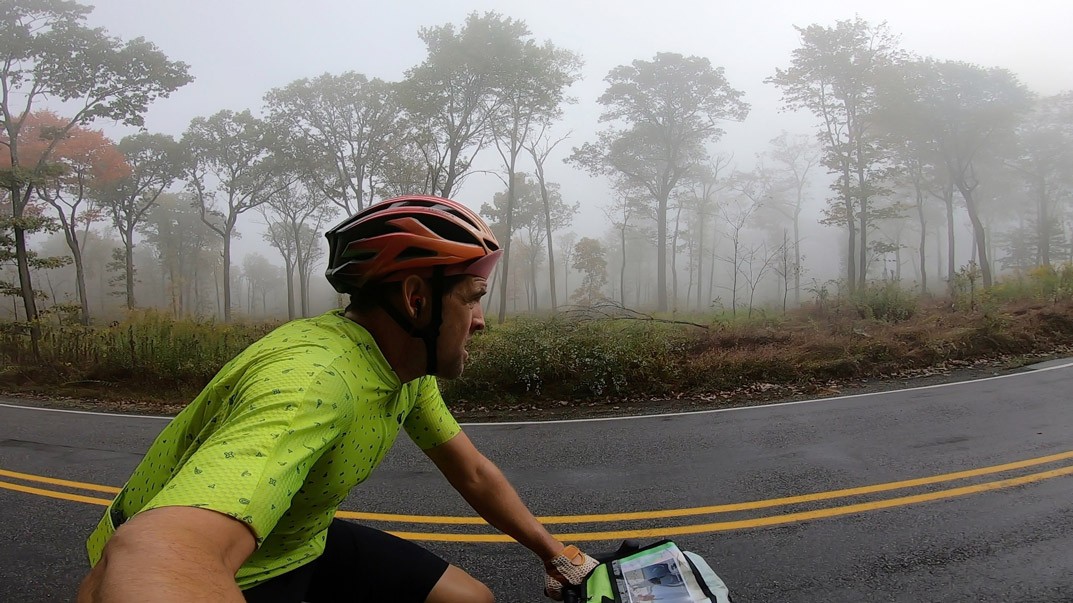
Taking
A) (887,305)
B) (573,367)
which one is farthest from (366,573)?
(887,305)

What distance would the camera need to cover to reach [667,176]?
28562mm

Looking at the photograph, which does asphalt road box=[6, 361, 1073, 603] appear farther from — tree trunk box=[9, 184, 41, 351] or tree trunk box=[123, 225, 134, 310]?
tree trunk box=[123, 225, 134, 310]

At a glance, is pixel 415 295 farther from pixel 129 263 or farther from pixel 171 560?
pixel 129 263

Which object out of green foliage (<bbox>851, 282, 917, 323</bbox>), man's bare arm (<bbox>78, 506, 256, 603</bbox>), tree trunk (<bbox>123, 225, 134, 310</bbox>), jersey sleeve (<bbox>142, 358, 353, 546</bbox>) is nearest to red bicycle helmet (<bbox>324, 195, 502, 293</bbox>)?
jersey sleeve (<bbox>142, 358, 353, 546</bbox>)

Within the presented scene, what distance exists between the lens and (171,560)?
77 cm

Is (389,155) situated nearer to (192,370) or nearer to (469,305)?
(192,370)

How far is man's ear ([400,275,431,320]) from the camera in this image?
1.33 m

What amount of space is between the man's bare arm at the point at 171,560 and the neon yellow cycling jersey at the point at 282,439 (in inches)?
1.1

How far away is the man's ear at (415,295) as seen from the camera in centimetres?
133

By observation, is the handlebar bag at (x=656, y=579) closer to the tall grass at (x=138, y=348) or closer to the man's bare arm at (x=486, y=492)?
the man's bare arm at (x=486, y=492)

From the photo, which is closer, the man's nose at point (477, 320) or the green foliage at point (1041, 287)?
the man's nose at point (477, 320)

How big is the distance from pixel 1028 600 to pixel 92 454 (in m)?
8.38

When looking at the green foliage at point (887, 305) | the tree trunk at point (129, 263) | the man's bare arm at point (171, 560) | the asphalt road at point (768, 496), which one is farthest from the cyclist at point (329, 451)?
the tree trunk at point (129, 263)

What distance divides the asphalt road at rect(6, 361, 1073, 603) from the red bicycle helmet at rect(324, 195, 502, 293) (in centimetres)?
219
